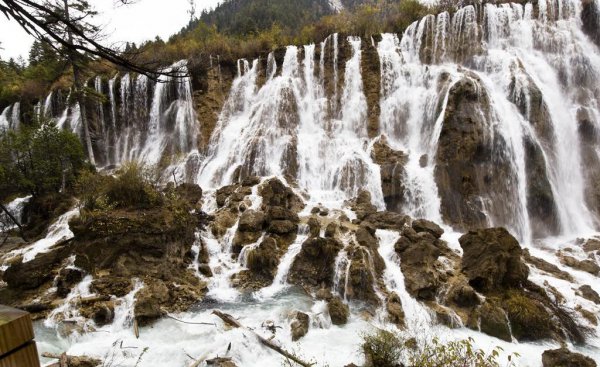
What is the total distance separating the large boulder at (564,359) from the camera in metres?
7.45

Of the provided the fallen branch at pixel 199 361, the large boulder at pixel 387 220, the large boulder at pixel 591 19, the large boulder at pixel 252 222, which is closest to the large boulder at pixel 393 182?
the large boulder at pixel 387 220

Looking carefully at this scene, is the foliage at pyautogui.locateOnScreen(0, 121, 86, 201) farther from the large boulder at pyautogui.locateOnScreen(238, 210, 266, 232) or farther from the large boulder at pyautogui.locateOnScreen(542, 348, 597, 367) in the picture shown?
the large boulder at pyautogui.locateOnScreen(542, 348, 597, 367)

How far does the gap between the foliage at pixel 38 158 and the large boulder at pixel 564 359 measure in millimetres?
20501

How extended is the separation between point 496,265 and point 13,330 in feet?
39.1

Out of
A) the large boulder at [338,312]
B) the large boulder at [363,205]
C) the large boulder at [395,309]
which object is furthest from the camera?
the large boulder at [363,205]

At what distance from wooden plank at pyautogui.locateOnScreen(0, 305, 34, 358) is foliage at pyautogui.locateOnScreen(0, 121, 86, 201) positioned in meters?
20.4

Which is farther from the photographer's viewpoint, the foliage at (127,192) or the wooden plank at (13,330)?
the foliage at (127,192)

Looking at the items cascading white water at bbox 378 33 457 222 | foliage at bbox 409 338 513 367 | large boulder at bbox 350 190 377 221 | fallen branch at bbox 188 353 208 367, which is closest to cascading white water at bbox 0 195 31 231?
fallen branch at bbox 188 353 208 367

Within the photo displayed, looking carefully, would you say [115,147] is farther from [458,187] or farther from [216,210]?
[458,187]

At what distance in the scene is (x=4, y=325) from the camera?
42.7 inches

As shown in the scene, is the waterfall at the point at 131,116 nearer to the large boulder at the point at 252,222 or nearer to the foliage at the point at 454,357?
the large boulder at the point at 252,222

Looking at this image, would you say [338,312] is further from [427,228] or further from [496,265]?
[427,228]

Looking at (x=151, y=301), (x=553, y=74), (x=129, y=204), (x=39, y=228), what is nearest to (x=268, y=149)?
(x=129, y=204)

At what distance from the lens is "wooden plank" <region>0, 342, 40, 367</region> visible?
110 cm
